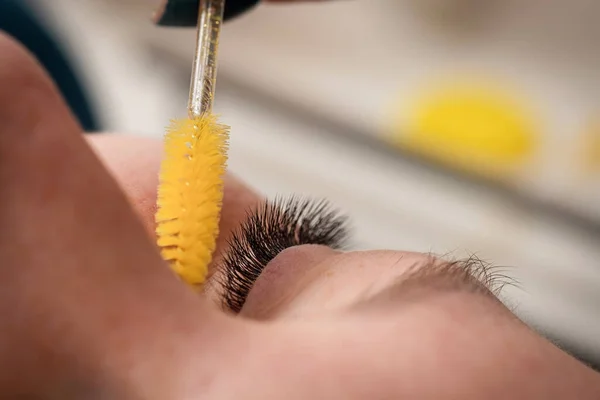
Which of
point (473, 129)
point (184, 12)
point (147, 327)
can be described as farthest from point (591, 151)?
point (147, 327)

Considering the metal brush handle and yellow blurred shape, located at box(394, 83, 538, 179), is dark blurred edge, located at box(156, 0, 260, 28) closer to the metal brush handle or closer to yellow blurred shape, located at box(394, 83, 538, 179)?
the metal brush handle

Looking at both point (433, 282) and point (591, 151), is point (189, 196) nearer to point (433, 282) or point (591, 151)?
point (433, 282)

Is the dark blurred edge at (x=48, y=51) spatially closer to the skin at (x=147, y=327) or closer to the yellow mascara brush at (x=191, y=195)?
the yellow mascara brush at (x=191, y=195)

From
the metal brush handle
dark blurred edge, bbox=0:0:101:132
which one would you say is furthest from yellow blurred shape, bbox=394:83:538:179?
the metal brush handle

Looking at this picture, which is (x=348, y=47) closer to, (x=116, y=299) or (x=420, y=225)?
(x=420, y=225)

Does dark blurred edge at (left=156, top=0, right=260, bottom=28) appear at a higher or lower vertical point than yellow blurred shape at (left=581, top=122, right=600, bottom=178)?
lower

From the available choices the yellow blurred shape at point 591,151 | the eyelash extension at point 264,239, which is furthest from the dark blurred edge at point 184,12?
the yellow blurred shape at point 591,151
